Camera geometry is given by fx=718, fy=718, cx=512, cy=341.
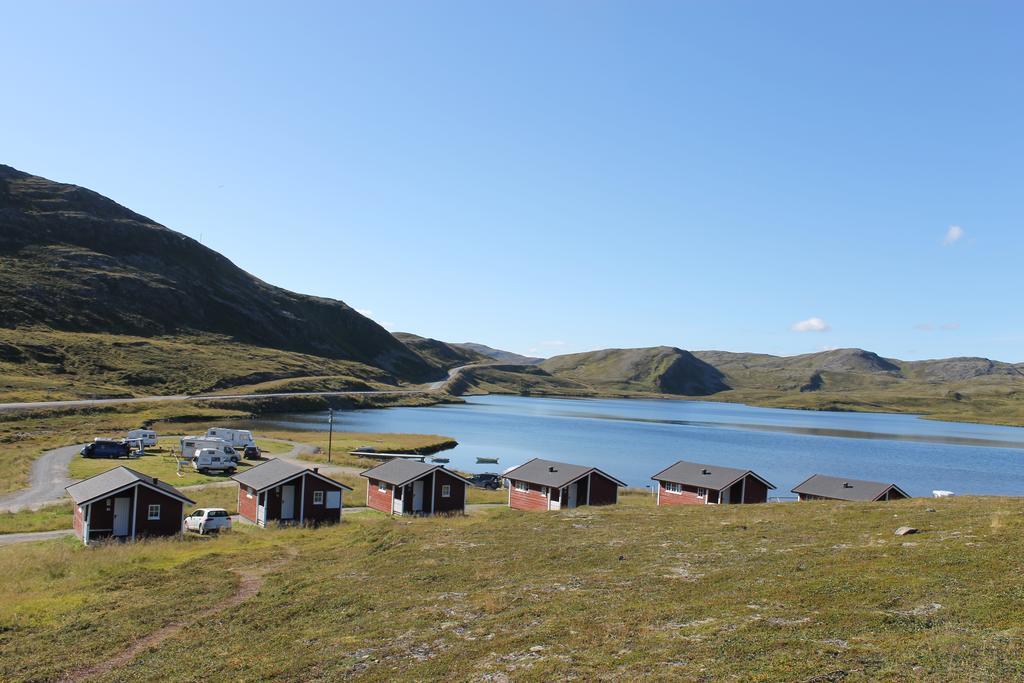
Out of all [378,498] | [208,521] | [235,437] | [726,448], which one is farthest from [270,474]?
[726,448]

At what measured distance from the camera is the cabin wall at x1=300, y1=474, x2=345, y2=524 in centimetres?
5272

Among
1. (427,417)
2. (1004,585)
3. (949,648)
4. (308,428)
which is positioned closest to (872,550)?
(1004,585)

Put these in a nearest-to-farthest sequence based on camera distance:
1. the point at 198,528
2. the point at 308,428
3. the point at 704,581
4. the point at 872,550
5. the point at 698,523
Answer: the point at 704,581, the point at 872,550, the point at 698,523, the point at 198,528, the point at 308,428

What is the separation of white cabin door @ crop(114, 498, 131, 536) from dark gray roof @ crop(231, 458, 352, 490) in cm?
959

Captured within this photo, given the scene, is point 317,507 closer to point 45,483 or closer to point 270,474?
point 270,474

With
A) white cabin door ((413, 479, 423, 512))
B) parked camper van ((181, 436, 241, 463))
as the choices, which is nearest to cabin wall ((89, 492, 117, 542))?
white cabin door ((413, 479, 423, 512))

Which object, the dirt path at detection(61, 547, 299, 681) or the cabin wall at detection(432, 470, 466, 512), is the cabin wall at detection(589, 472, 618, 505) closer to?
the cabin wall at detection(432, 470, 466, 512)

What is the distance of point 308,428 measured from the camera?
13762cm

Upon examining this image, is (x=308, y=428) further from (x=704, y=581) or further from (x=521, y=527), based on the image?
(x=704, y=581)

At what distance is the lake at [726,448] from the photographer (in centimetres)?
10300

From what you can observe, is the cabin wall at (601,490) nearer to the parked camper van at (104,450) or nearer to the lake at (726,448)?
the lake at (726,448)

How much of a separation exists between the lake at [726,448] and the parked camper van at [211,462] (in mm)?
33071

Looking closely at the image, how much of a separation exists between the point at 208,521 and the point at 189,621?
23425 mm

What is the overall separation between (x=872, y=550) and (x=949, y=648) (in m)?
13.1
